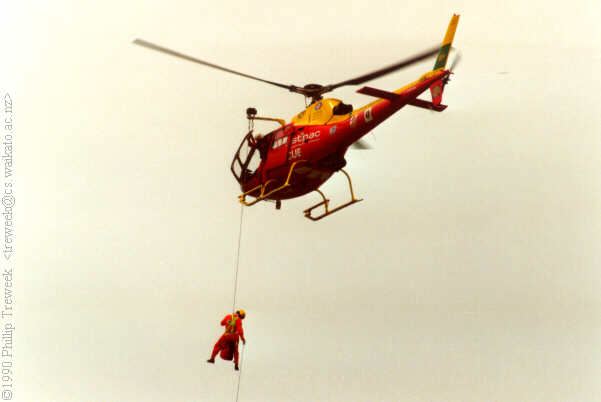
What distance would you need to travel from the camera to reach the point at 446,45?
934cm

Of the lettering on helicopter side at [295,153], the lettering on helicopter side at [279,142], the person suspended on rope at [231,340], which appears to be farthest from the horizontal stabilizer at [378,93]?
the person suspended on rope at [231,340]

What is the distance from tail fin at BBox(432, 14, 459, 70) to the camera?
30.6ft

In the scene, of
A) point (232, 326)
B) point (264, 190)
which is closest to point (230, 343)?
point (232, 326)

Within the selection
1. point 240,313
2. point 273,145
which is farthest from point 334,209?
point 240,313

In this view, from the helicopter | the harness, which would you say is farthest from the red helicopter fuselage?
the harness

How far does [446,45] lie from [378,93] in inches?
42.7

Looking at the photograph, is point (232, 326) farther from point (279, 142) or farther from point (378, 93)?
point (378, 93)

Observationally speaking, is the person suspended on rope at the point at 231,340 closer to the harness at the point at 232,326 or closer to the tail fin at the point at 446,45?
the harness at the point at 232,326

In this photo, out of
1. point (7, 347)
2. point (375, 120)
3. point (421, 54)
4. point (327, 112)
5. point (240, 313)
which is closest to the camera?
point (421, 54)

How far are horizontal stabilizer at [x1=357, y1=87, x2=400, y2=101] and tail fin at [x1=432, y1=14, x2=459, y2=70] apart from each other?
24.9 inches

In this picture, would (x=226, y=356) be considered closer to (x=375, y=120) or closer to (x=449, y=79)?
(x=375, y=120)

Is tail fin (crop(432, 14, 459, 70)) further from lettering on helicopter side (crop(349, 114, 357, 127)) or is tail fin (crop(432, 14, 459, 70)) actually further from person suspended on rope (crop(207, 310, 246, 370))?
person suspended on rope (crop(207, 310, 246, 370))

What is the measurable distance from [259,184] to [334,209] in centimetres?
126

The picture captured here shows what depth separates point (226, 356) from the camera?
10.9 meters
